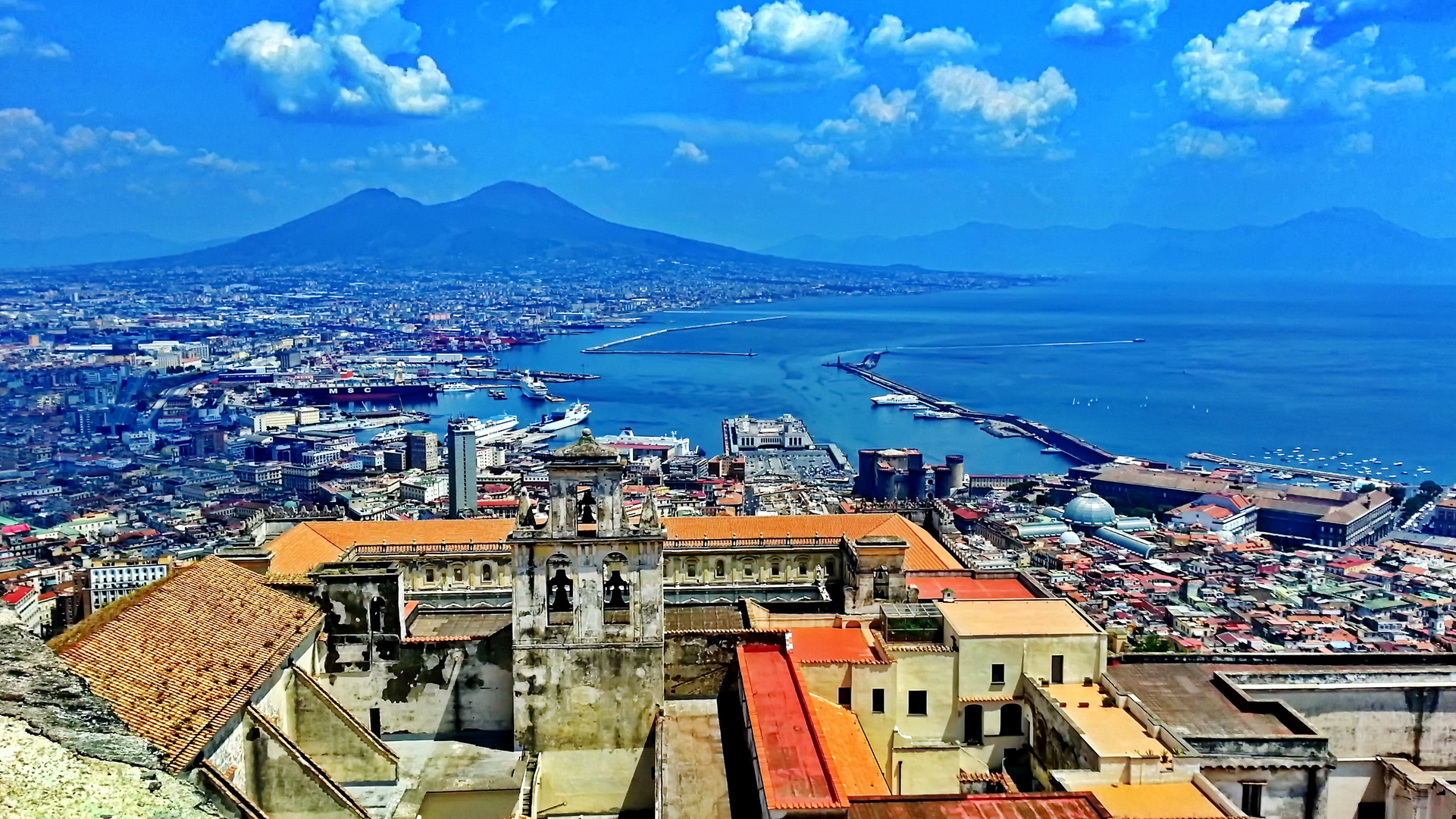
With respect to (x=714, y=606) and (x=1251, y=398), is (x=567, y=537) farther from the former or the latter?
(x=1251, y=398)

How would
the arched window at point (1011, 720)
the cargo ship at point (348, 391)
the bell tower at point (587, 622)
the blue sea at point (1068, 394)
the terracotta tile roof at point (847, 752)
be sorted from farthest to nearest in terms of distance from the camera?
1. the cargo ship at point (348, 391)
2. the blue sea at point (1068, 394)
3. the arched window at point (1011, 720)
4. the bell tower at point (587, 622)
5. the terracotta tile roof at point (847, 752)

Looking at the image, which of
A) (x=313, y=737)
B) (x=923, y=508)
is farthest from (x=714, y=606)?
(x=923, y=508)

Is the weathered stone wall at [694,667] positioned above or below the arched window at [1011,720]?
above

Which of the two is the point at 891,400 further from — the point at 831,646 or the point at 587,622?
the point at 587,622

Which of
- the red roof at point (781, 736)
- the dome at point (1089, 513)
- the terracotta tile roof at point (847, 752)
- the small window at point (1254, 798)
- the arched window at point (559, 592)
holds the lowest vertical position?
the dome at point (1089, 513)

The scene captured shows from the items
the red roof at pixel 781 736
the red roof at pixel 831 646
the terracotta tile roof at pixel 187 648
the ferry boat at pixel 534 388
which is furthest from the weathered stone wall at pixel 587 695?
the ferry boat at pixel 534 388

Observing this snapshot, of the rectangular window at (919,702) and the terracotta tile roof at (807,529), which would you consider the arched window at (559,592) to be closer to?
the rectangular window at (919,702)
